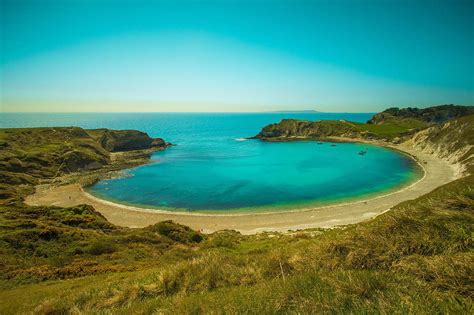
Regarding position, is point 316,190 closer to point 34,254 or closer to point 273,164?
point 273,164

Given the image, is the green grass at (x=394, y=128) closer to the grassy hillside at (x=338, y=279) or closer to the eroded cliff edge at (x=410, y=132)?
the eroded cliff edge at (x=410, y=132)

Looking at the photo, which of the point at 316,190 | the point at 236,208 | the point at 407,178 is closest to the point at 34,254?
the point at 236,208

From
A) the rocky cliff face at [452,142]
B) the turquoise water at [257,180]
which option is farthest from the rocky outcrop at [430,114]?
the turquoise water at [257,180]

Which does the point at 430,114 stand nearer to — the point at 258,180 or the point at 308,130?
the point at 308,130

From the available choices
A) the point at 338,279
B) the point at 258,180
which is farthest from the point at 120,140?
the point at 338,279

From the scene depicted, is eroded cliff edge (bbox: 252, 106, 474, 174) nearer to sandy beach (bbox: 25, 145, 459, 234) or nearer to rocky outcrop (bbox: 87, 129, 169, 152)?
sandy beach (bbox: 25, 145, 459, 234)

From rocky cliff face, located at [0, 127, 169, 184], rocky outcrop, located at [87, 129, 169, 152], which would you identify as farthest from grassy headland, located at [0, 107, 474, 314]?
rocky outcrop, located at [87, 129, 169, 152]
